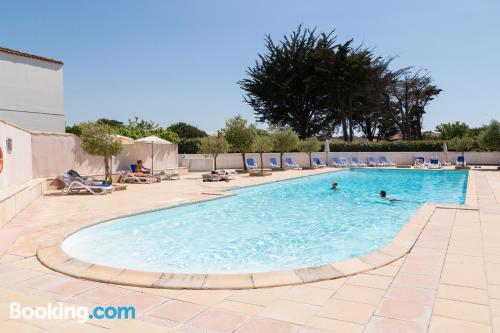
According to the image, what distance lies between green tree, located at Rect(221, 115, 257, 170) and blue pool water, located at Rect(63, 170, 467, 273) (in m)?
7.74

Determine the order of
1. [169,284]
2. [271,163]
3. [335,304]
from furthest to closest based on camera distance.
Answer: [271,163], [169,284], [335,304]

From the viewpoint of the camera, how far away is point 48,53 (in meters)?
22.9

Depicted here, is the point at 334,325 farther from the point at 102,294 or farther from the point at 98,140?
the point at 98,140

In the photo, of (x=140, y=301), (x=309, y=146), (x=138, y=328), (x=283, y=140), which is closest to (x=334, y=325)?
(x=138, y=328)

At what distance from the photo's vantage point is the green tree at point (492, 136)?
70.8 feet

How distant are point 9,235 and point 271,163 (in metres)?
20.5

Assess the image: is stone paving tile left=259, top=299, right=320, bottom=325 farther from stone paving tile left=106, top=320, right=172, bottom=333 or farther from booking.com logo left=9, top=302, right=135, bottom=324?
booking.com logo left=9, top=302, right=135, bottom=324

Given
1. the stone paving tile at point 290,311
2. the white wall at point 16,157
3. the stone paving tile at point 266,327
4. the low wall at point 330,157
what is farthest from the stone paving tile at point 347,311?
the low wall at point 330,157

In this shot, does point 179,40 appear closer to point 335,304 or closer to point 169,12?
point 169,12

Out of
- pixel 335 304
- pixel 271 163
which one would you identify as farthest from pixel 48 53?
pixel 335 304

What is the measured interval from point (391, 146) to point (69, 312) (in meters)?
29.4

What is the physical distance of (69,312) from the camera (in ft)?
11.0

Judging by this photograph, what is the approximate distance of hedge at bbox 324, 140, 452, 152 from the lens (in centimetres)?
2845

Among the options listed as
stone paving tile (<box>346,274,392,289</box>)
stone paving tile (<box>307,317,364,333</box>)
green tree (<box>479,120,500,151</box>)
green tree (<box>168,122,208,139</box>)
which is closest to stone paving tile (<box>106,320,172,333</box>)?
stone paving tile (<box>307,317,364,333</box>)
